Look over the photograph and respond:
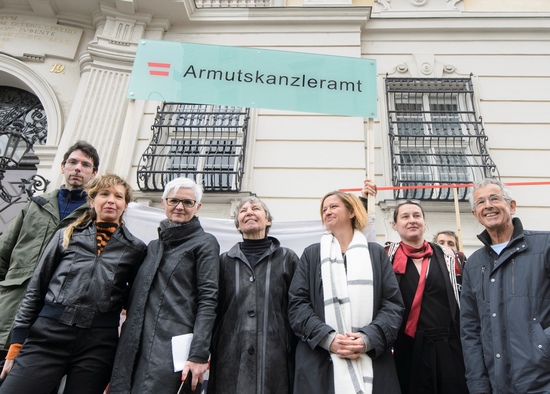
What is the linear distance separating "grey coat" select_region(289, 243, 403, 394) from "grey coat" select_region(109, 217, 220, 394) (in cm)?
53

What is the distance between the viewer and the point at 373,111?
12.8 feet

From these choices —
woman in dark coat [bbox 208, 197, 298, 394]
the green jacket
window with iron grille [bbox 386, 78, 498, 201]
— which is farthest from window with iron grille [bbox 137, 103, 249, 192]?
woman in dark coat [bbox 208, 197, 298, 394]

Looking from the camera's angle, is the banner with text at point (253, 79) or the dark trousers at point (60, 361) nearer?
the dark trousers at point (60, 361)

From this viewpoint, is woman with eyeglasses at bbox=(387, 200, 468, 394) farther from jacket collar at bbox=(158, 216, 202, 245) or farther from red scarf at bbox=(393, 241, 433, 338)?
jacket collar at bbox=(158, 216, 202, 245)

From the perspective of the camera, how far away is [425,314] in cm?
249

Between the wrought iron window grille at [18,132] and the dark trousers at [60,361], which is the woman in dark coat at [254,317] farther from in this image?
the wrought iron window grille at [18,132]

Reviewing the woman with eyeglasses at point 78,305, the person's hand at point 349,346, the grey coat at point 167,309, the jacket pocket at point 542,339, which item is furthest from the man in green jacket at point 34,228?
the jacket pocket at point 542,339

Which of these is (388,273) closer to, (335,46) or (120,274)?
(120,274)

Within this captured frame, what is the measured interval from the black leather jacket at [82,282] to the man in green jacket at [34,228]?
1.39ft

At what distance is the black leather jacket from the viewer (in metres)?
2.23

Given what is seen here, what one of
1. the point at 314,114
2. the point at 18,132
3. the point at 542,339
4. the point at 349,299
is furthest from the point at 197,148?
the point at 542,339

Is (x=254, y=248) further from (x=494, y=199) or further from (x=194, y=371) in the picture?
(x=494, y=199)

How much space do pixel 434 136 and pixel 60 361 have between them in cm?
550

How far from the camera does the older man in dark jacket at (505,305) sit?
1.89 meters
